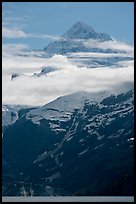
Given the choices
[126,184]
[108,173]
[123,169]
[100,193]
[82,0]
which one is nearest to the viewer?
[82,0]

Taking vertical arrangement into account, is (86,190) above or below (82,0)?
below

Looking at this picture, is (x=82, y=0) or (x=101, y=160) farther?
(x=101, y=160)

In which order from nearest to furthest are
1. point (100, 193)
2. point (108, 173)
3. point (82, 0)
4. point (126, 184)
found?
point (82, 0) < point (126, 184) < point (100, 193) < point (108, 173)

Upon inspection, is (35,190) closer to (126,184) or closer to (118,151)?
(118,151)

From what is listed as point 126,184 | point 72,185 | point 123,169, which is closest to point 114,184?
point 126,184

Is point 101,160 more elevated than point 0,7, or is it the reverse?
point 0,7

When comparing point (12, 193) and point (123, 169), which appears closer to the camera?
point (123, 169)

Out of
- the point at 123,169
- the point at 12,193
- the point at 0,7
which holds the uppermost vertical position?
the point at 0,7

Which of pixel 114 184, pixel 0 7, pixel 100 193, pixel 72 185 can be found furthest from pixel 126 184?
pixel 0 7

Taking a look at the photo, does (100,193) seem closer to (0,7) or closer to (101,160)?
(101,160)
